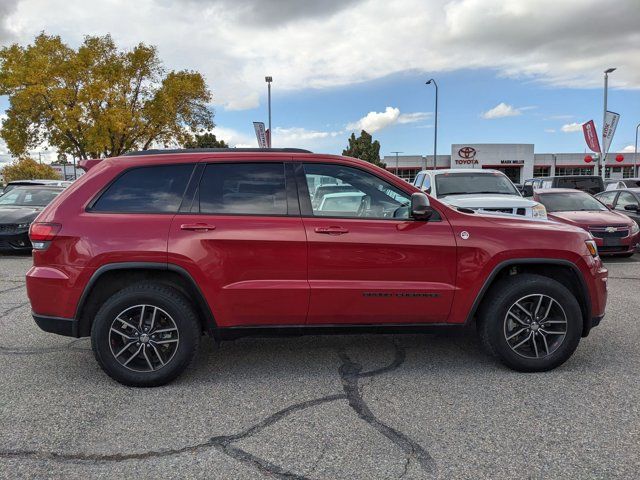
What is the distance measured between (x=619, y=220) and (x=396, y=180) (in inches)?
320

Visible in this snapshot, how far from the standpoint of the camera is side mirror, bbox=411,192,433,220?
364cm

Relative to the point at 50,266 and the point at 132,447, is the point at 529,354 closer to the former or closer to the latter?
the point at 132,447

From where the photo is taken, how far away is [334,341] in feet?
15.7

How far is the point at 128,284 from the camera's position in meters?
3.78

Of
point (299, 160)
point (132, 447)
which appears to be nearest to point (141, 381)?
point (132, 447)

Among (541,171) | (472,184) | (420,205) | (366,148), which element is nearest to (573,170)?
(541,171)

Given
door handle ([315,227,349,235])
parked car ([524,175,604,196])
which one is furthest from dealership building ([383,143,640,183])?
door handle ([315,227,349,235])

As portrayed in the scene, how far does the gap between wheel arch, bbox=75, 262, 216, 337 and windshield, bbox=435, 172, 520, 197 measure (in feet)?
23.2

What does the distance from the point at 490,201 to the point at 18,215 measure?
9.33 m

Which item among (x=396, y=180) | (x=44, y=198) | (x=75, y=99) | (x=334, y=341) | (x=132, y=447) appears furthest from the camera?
(x=75, y=99)

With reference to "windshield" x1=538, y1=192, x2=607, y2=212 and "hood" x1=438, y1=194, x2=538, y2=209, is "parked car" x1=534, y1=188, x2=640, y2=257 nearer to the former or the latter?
"windshield" x1=538, y1=192, x2=607, y2=212

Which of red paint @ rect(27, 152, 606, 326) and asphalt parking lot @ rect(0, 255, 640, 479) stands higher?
red paint @ rect(27, 152, 606, 326)

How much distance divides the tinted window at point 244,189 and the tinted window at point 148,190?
0.19 meters

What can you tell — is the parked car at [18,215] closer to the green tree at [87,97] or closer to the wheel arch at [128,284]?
the wheel arch at [128,284]
